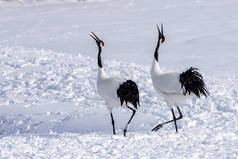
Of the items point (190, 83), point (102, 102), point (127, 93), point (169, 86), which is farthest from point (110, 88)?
point (102, 102)

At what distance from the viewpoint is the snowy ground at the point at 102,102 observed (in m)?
6.74

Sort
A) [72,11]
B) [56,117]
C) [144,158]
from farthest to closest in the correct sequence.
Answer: [72,11] → [56,117] → [144,158]

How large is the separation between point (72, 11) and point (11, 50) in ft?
88.7

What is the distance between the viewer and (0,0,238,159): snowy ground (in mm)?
6738

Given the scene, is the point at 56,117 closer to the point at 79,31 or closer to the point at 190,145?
the point at 190,145

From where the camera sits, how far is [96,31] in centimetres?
2955

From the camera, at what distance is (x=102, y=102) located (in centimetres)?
1038

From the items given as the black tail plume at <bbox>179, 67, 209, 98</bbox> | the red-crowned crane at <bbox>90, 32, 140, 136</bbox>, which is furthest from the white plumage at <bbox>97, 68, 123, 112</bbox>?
the black tail plume at <bbox>179, 67, 209, 98</bbox>

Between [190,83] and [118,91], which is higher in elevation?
[190,83]

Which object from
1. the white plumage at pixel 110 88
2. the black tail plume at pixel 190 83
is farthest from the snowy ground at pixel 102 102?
the black tail plume at pixel 190 83

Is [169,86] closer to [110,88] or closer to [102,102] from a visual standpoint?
[110,88]

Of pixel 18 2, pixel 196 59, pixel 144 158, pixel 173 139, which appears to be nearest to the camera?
pixel 144 158

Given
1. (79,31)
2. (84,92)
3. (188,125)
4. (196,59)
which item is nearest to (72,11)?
(79,31)

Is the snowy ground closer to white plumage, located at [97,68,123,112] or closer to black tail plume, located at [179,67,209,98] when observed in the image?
white plumage, located at [97,68,123,112]
